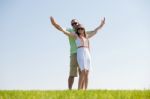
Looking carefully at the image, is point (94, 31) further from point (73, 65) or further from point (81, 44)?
point (73, 65)

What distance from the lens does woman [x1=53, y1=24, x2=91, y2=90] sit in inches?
532

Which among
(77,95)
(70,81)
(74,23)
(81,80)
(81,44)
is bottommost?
(77,95)

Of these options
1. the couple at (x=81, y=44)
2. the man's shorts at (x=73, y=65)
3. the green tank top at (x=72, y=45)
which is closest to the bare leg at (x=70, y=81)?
→ the man's shorts at (x=73, y=65)

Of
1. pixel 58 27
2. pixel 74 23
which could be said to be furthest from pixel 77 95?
pixel 74 23

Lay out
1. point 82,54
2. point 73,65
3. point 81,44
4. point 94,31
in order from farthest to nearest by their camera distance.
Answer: point 73,65, point 94,31, point 81,44, point 82,54

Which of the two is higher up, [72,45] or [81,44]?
[72,45]

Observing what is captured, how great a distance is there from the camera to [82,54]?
13.6 meters

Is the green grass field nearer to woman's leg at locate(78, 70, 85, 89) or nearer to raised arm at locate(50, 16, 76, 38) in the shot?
woman's leg at locate(78, 70, 85, 89)

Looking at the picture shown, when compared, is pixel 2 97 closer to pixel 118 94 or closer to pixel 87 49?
pixel 118 94

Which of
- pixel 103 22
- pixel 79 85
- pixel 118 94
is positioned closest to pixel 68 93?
pixel 118 94

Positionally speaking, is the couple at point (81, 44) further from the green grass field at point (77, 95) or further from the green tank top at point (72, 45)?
the green grass field at point (77, 95)

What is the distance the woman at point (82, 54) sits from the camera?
13523mm

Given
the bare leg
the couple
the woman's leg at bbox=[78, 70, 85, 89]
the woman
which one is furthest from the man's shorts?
the woman's leg at bbox=[78, 70, 85, 89]

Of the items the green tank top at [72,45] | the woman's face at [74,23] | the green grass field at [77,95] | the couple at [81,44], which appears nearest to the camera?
the green grass field at [77,95]
